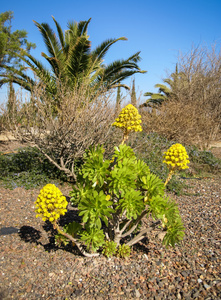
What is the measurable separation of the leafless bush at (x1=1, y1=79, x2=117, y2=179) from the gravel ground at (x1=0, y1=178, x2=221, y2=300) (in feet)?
5.56

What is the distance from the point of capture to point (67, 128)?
14.2ft

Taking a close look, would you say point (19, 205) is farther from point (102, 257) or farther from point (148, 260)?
point (148, 260)

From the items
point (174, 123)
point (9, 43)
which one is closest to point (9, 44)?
point (9, 43)

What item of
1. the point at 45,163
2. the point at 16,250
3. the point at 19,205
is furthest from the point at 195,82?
the point at 16,250

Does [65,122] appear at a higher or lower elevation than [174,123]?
lower

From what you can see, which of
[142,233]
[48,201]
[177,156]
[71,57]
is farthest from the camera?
[71,57]

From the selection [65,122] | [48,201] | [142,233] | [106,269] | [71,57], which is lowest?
[106,269]

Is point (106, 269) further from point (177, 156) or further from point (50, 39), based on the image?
point (50, 39)

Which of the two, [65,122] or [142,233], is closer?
[142,233]

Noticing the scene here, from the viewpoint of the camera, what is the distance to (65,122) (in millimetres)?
4254

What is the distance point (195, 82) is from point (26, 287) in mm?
13452

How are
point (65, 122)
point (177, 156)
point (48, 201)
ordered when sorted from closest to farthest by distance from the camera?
point (48, 201) < point (177, 156) < point (65, 122)

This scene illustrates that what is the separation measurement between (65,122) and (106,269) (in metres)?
2.66

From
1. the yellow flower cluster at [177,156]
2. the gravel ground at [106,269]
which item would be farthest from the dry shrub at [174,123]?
the yellow flower cluster at [177,156]
